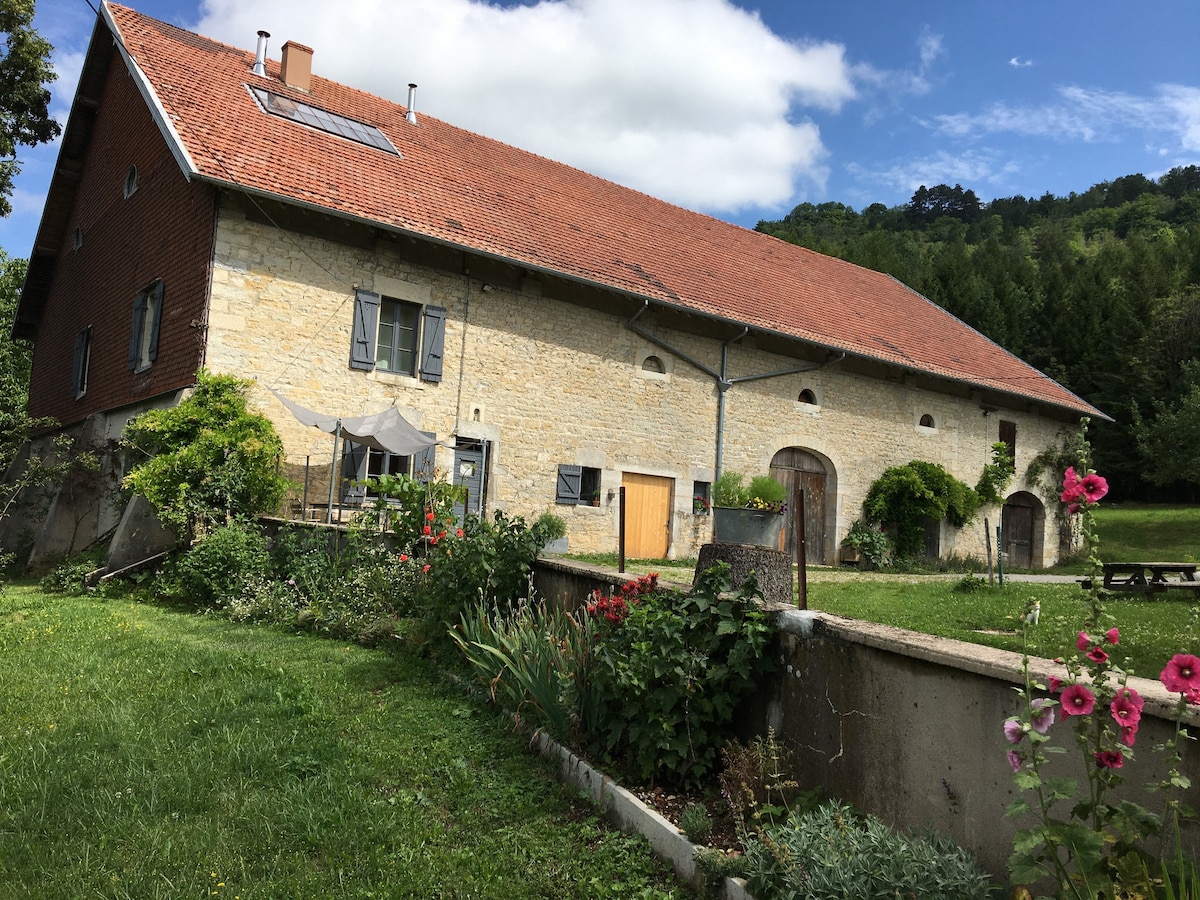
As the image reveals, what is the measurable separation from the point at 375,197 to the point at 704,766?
10.5 metres

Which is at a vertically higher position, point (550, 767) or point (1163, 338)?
point (1163, 338)

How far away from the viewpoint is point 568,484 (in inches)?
529

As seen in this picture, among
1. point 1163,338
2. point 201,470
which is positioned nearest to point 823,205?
point 1163,338

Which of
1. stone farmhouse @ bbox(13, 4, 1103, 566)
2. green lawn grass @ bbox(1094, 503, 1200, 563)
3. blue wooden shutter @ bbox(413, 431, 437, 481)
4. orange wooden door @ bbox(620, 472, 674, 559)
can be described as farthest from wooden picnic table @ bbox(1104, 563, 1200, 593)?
green lawn grass @ bbox(1094, 503, 1200, 563)

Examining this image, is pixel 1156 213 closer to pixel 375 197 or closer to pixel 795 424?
pixel 795 424

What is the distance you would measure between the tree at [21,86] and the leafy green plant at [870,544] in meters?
18.7

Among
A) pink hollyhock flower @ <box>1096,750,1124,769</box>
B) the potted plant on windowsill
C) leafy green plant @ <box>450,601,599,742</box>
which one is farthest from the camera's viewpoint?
the potted plant on windowsill

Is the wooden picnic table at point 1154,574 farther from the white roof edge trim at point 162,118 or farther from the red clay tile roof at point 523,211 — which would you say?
the white roof edge trim at point 162,118

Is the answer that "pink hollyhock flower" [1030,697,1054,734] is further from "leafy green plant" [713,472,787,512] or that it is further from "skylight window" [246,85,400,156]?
"skylight window" [246,85,400,156]

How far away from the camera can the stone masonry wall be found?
36.5 feet

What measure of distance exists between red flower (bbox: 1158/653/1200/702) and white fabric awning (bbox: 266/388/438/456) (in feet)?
30.6

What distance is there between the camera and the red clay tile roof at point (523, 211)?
11688 millimetres

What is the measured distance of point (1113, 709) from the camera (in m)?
2.07

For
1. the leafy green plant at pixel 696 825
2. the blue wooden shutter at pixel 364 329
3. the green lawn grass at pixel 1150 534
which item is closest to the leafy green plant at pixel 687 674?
the leafy green plant at pixel 696 825
